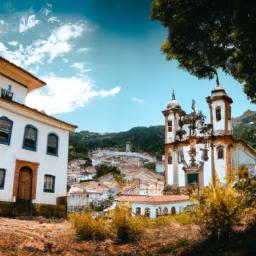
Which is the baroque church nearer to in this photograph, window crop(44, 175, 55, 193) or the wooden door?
window crop(44, 175, 55, 193)

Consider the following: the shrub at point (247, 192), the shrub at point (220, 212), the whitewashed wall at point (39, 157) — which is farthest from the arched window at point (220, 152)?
the shrub at point (220, 212)

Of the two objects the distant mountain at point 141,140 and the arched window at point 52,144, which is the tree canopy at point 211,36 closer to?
the arched window at point 52,144

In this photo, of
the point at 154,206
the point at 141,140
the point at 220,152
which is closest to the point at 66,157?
the point at 154,206

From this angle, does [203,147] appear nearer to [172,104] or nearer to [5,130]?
[172,104]

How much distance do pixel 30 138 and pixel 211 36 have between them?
12.6 metres

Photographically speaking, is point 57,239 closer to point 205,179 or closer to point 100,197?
point 100,197

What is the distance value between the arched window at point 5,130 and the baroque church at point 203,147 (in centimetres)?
2483

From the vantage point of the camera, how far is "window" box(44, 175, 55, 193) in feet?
Answer: 62.5

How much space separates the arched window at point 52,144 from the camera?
64.6ft

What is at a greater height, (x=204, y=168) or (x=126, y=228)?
(x=204, y=168)

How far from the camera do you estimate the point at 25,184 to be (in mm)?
17844

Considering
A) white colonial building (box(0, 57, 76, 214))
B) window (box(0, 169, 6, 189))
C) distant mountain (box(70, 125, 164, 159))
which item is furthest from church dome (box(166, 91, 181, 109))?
distant mountain (box(70, 125, 164, 159))

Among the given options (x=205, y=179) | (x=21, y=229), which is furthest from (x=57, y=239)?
(x=205, y=179)

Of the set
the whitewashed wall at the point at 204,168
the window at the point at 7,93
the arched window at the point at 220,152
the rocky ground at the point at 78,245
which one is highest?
the window at the point at 7,93
